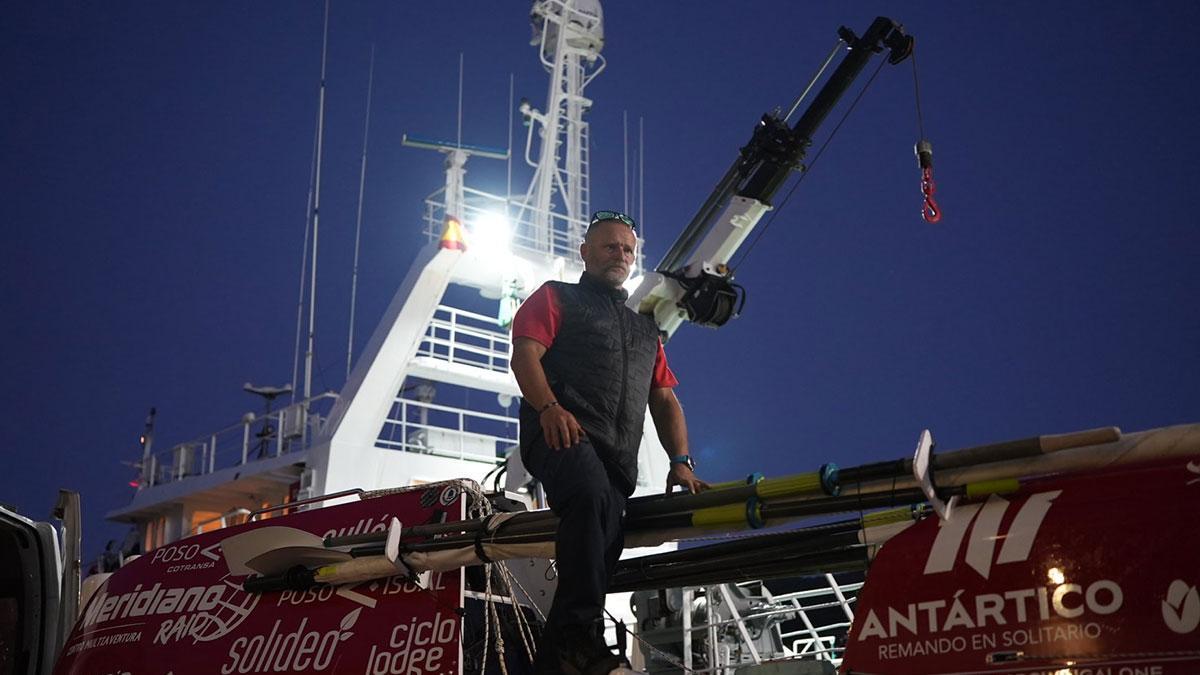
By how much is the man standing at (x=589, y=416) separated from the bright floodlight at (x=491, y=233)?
12.1 m

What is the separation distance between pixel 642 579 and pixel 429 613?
33.0 inches

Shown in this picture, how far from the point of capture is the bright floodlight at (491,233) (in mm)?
16906

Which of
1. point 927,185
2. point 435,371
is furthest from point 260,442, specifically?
point 927,185

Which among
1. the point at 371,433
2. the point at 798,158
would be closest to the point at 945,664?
the point at 798,158

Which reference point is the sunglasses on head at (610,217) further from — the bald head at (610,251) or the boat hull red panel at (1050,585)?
the boat hull red panel at (1050,585)

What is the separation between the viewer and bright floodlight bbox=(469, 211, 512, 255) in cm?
1691

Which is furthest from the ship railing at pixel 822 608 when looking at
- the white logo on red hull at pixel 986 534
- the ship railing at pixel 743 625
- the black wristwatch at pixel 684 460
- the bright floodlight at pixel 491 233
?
the bright floodlight at pixel 491 233

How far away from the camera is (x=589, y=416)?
14.3 ft

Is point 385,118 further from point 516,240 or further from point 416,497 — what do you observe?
point 416,497

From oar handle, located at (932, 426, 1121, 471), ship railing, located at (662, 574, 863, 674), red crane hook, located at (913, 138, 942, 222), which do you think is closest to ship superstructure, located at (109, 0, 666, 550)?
ship railing, located at (662, 574, 863, 674)

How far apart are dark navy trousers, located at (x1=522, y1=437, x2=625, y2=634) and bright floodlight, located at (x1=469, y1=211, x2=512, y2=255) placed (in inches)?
503

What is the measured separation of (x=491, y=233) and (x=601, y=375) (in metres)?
12.9

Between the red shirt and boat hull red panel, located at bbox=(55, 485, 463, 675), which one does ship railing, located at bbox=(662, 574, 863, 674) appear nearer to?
boat hull red panel, located at bbox=(55, 485, 463, 675)

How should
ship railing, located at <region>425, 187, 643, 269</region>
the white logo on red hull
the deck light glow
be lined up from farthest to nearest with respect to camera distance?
ship railing, located at <region>425, 187, 643, 269</region>
the white logo on red hull
the deck light glow
